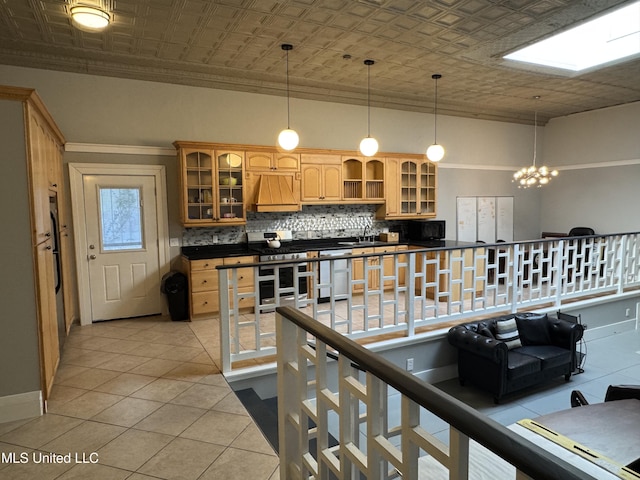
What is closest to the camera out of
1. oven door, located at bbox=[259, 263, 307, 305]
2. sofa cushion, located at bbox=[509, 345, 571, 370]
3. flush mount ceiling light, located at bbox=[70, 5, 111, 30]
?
flush mount ceiling light, located at bbox=[70, 5, 111, 30]

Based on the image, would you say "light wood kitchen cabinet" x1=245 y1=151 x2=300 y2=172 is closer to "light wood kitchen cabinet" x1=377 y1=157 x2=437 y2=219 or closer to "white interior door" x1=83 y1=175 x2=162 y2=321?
"white interior door" x1=83 y1=175 x2=162 y2=321

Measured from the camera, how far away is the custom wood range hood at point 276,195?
5707 millimetres

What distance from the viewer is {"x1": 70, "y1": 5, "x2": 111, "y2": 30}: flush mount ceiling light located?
11.5ft

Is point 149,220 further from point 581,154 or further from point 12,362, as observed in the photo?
point 581,154

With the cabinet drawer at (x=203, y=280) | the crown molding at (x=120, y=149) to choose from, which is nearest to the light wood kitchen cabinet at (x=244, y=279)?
the cabinet drawer at (x=203, y=280)

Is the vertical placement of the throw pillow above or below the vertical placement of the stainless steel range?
below

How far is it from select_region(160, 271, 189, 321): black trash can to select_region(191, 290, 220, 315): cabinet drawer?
0.15 metres

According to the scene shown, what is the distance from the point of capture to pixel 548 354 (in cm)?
471

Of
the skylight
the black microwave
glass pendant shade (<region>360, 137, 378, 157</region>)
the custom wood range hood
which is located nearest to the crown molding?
the custom wood range hood

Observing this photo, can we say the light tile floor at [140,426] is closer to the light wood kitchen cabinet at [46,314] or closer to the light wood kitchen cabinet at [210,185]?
the light wood kitchen cabinet at [46,314]

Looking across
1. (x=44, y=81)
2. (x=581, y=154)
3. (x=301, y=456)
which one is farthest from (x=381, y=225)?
(x=301, y=456)

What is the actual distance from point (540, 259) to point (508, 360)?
1.72 metres

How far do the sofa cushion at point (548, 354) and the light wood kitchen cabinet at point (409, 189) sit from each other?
293 cm

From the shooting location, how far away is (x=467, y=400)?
14.8 feet
